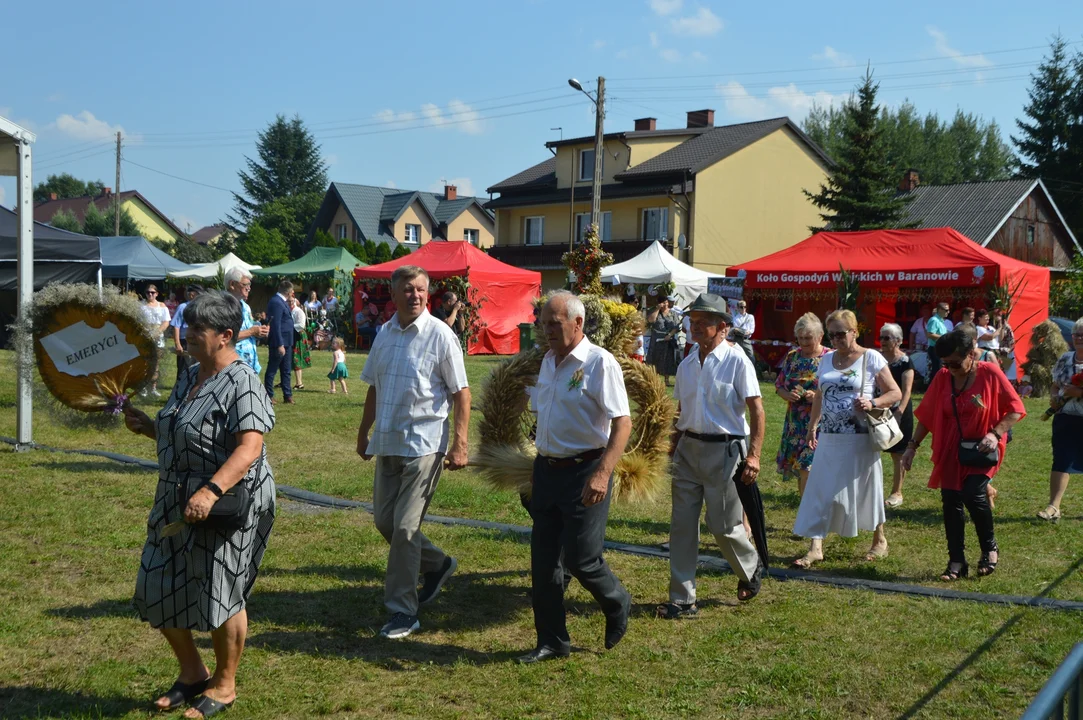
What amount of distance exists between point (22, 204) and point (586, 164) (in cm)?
3498

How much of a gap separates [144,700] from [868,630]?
364 cm

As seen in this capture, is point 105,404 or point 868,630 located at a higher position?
point 105,404

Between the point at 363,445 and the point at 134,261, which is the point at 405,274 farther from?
the point at 134,261

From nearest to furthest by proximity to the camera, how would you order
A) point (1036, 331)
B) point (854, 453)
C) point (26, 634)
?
point (26, 634) → point (854, 453) → point (1036, 331)

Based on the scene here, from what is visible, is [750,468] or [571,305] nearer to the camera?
[571,305]

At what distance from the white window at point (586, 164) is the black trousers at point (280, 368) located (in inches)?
1169

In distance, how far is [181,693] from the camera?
4.20 metres

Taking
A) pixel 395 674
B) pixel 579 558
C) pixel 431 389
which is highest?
pixel 431 389

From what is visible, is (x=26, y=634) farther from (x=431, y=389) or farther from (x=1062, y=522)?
(x=1062, y=522)

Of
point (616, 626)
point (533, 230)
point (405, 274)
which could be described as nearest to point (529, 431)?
point (405, 274)

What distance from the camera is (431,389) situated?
→ 521 centimetres

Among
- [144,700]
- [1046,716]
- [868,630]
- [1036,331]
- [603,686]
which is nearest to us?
[1046,716]

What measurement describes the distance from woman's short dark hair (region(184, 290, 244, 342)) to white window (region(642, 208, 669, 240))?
121ft

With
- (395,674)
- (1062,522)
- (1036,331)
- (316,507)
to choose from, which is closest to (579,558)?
(395,674)
